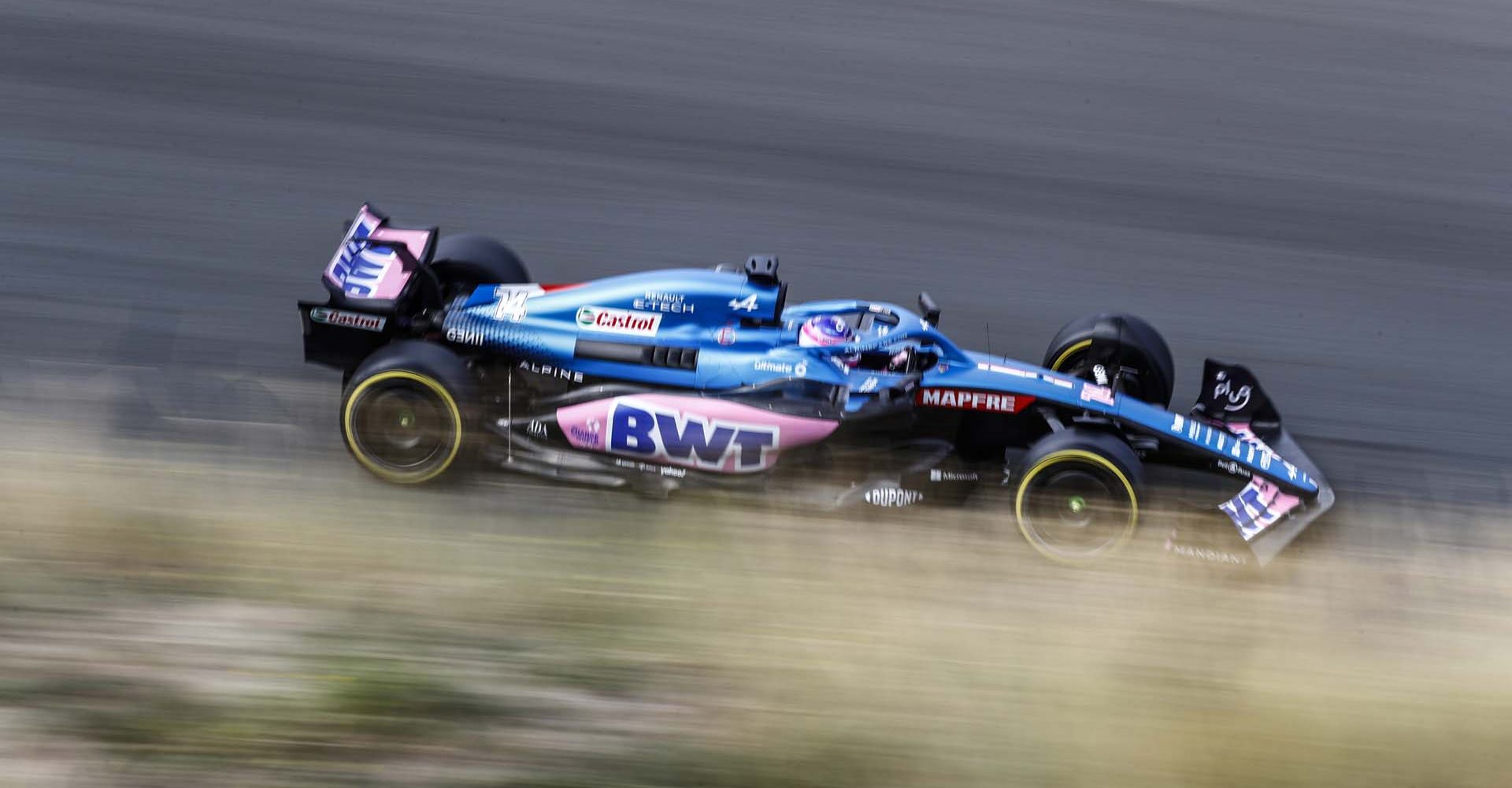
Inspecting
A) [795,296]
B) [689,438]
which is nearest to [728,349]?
[689,438]

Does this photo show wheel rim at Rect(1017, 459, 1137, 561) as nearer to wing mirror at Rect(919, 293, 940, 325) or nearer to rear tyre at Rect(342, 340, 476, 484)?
wing mirror at Rect(919, 293, 940, 325)

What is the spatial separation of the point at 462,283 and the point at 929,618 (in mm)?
3218

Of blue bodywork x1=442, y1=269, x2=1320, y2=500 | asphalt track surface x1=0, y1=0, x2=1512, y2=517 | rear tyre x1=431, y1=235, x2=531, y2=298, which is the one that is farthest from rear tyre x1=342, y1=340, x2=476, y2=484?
rear tyre x1=431, y1=235, x2=531, y2=298

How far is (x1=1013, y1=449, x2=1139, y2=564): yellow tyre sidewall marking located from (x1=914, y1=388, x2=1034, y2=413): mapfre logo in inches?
12.4

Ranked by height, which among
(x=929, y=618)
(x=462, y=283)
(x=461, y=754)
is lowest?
(x=461, y=754)

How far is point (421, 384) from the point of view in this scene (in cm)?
539

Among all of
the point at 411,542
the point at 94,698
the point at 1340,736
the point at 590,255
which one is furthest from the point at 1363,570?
the point at 590,255

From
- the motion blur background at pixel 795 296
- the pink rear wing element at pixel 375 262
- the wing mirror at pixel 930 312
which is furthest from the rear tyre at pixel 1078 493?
the pink rear wing element at pixel 375 262

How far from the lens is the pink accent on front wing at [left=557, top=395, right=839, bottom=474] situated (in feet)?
17.4

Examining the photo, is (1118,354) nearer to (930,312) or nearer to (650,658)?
(930,312)

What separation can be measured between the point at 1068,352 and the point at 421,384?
2688 mm

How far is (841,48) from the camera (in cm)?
959

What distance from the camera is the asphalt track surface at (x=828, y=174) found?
7.01 m

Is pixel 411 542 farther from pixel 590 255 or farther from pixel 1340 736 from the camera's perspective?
pixel 590 255
